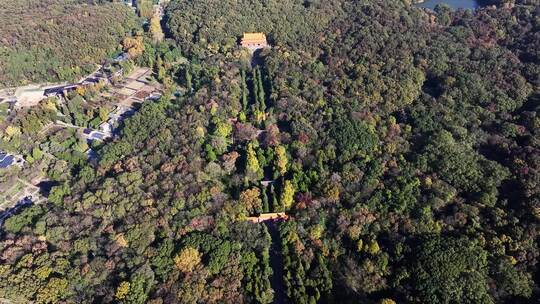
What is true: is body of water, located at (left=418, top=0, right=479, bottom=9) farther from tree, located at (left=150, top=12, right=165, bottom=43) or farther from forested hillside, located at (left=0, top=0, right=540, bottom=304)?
tree, located at (left=150, top=12, right=165, bottom=43)

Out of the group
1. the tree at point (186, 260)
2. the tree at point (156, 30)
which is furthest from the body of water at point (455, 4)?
the tree at point (186, 260)

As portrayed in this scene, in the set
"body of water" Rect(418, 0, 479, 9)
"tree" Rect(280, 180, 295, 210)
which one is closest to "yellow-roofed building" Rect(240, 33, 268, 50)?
"tree" Rect(280, 180, 295, 210)

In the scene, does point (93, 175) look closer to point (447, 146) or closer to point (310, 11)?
point (447, 146)

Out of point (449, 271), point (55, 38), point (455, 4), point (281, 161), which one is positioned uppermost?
point (455, 4)

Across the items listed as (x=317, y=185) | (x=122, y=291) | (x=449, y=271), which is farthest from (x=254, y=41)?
(x=449, y=271)

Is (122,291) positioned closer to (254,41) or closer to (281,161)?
(281,161)

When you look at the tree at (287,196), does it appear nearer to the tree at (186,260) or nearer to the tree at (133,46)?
the tree at (186,260)
